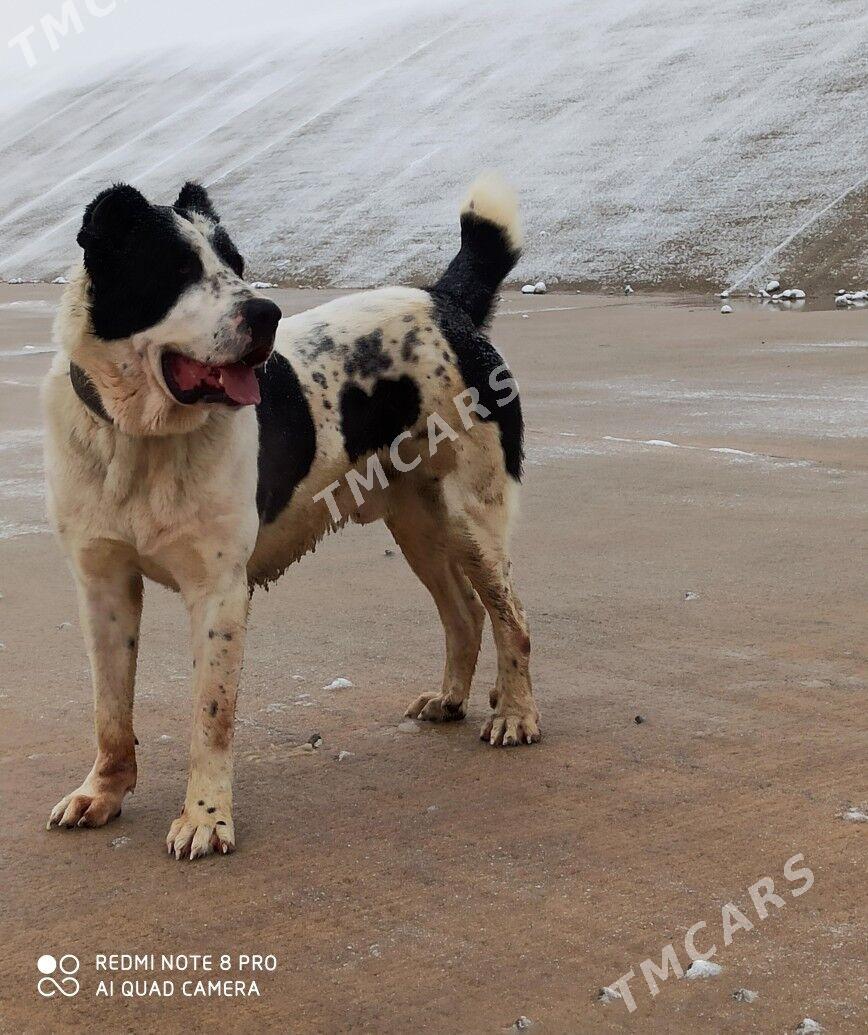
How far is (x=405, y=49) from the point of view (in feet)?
158

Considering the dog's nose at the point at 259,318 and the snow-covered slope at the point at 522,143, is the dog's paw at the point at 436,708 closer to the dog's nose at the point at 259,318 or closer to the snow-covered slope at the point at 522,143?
the dog's nose at the point at 259,318

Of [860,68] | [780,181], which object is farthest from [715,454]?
[860,68]

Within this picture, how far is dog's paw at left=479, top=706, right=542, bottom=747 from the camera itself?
4699 mm

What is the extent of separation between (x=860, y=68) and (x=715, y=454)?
2558 cm

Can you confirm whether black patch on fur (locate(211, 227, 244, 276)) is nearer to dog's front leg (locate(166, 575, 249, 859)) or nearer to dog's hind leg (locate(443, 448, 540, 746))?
dog's front leg (locate(166, 575, 249, 859))

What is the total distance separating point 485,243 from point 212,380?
5.96ft

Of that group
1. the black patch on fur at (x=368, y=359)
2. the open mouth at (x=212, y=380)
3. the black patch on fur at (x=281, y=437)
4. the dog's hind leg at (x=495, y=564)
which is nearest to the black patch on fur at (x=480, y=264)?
the black patch on fur at (x=368, y=359)

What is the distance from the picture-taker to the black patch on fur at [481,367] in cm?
497

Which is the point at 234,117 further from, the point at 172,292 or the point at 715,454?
the point at 172,292

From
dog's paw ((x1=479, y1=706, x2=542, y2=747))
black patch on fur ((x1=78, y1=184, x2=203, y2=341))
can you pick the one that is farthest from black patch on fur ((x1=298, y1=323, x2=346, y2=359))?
dog's paw ((x1=479, y1=706, x2=542, y2=747))

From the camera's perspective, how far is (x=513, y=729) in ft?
15.4

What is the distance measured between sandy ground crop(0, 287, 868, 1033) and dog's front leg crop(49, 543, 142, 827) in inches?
3.4

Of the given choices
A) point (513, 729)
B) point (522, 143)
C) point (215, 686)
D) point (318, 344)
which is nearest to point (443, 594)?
point (513, 729)

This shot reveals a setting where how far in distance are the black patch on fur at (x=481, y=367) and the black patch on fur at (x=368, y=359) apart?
0.24 meters
